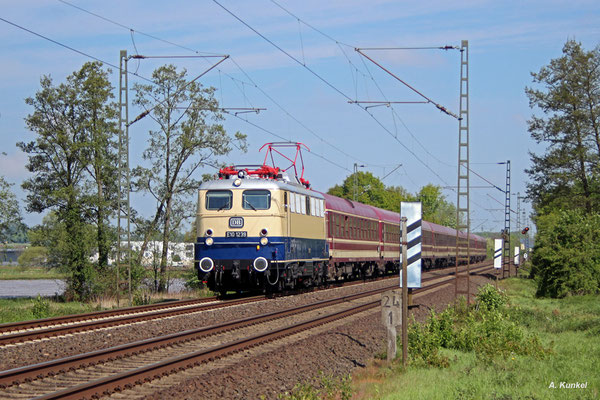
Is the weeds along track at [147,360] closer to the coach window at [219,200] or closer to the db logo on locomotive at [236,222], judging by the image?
the db logo on locomotive at [236,222]

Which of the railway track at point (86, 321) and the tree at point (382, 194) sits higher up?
the tree at point (382, 194)

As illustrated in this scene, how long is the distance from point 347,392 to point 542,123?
4098 cm

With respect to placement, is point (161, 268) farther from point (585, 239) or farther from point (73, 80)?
point (585, 239)

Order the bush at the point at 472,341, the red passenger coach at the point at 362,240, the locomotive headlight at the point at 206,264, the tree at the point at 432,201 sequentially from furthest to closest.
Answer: the tree at the point at 432,201 < the red passenger coach at the point at 362,240 < the locomotive headlight at the point at 206,264 < the bush at the point at 472,341

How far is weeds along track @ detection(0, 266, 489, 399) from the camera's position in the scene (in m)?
10.1

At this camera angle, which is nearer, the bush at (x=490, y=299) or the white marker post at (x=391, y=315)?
the white marker post at (x=391, y=315)

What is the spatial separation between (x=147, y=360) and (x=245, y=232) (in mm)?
11639

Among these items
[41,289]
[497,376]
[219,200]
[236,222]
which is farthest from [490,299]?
[41,289]

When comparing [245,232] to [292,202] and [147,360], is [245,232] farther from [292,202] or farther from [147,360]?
[147,360]

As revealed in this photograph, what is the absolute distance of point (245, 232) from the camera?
24062mm

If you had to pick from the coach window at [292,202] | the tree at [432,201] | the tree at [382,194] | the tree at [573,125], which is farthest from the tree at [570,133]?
the tree at [432,201]

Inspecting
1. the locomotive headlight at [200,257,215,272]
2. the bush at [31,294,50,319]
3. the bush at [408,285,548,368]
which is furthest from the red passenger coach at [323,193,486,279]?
the bush at [31,294,50,319]

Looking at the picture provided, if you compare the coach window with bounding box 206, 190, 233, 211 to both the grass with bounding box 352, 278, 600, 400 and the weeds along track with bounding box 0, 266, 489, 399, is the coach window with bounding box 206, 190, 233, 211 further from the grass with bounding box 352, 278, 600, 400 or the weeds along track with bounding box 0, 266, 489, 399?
the grass with bounding box 352, 278, 600, 400

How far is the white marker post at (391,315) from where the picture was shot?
12836mm
